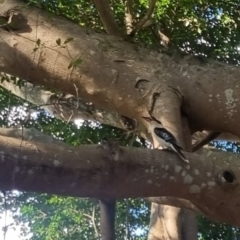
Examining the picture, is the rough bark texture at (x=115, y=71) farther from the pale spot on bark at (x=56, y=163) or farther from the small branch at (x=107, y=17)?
the pale spot on bark at (x=56, y=163)

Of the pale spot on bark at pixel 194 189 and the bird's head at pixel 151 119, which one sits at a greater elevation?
the bird's head at pixel 151 119

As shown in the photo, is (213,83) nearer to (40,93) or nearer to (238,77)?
(238,77)

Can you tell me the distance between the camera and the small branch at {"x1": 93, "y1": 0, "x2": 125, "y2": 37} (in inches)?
85.5

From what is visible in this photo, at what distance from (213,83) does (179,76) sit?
0.40 ft

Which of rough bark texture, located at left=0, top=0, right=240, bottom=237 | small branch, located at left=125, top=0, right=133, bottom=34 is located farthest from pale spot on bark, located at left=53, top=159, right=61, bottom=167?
small branch, located at left=125, top=0, right=133, bottom=34

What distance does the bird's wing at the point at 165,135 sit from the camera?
64.2 inches

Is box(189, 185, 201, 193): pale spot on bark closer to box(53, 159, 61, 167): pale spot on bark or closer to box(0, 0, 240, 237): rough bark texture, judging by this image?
box(0, 0, 240, 237): rough bark texture

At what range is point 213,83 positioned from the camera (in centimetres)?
189

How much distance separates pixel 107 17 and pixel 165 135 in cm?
74

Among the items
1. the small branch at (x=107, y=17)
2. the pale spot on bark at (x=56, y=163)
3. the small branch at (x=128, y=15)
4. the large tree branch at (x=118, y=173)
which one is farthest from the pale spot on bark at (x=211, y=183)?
the small branch at (x=128, y=15)

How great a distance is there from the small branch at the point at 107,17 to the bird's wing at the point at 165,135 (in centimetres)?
60

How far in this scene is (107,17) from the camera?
87.2 inches

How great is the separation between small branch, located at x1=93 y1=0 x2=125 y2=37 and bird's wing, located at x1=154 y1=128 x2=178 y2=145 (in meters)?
0.60

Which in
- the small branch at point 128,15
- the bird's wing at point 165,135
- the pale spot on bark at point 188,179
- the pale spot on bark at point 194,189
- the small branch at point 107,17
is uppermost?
the small branch at point 128,15
